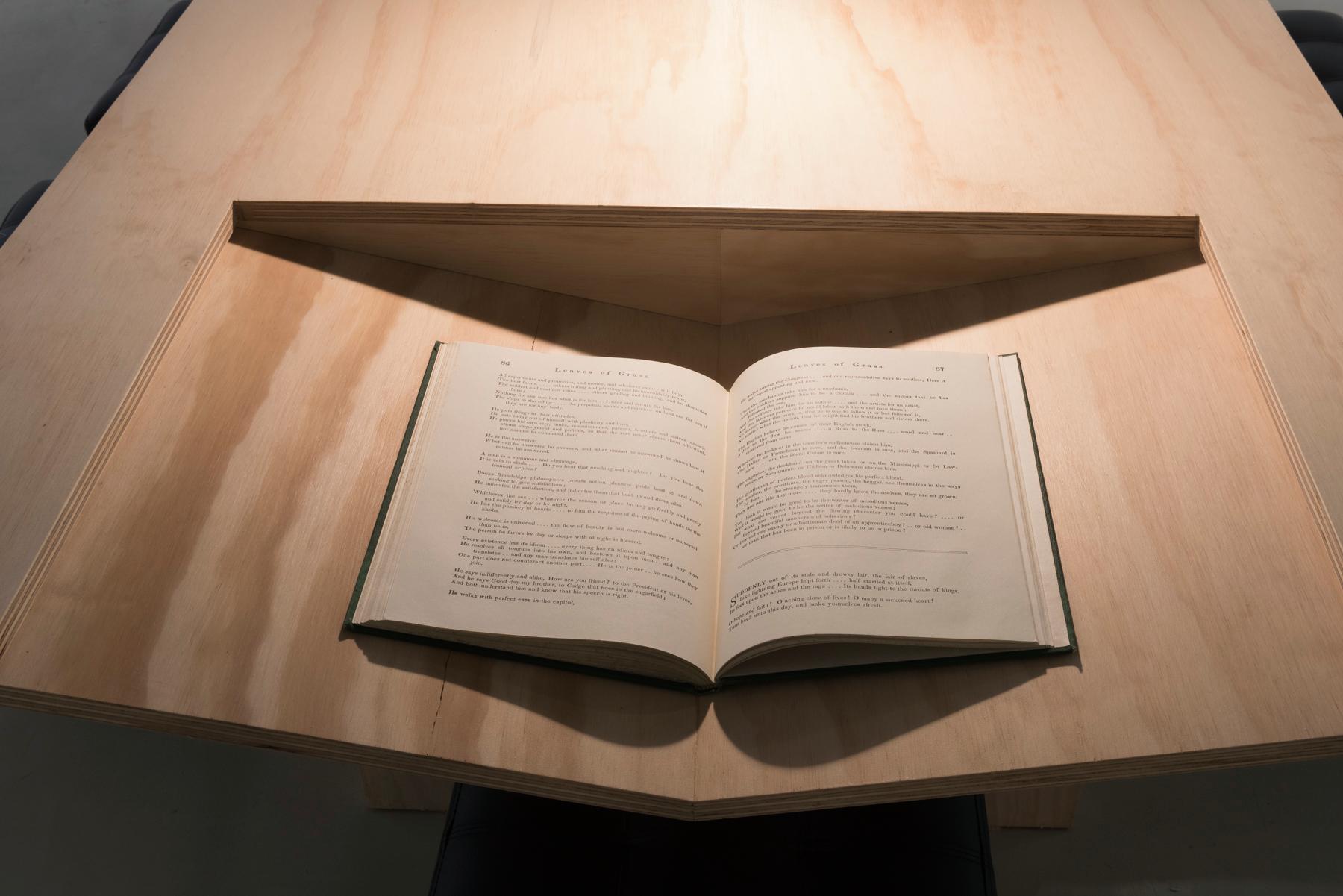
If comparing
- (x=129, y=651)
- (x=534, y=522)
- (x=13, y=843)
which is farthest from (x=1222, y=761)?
(x=13, y=843)

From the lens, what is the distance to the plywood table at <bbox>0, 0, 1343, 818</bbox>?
658 millimetres

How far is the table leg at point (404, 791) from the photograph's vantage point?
3.87 ft

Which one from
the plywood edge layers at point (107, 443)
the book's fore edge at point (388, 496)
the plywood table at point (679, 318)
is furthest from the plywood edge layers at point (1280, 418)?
the plywood edge layers at point (107, 443)

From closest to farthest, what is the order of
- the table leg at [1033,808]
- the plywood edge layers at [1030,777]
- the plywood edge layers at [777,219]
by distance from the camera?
the plywood edge layers at [1030,777]
the plywood edge layers at [777,219]
the table leg at [1033,808]

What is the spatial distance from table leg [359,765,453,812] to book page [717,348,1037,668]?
2.24 ft

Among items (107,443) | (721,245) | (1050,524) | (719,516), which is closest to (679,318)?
(721,245)

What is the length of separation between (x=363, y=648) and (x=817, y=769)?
366 millimetres

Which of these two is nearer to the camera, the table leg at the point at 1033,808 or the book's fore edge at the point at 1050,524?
the book's fore edge at the point at 1050,524

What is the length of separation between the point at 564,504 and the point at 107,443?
1.32ft

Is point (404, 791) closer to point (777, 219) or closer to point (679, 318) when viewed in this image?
point (679, 318)

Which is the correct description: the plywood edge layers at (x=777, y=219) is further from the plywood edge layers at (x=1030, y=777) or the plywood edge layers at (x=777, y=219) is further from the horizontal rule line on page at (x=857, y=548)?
the plywood edge layers at (x=1030, y=777)

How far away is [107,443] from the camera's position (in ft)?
2.49

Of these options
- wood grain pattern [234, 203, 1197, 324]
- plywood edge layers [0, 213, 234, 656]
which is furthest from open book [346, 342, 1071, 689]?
plywood edge layers [0, 213, 234, 656]

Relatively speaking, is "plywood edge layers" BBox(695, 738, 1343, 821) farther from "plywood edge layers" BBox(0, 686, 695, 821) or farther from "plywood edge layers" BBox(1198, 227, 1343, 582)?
"plywood edge layers" BBox(1198, 227, 1343, 582)
